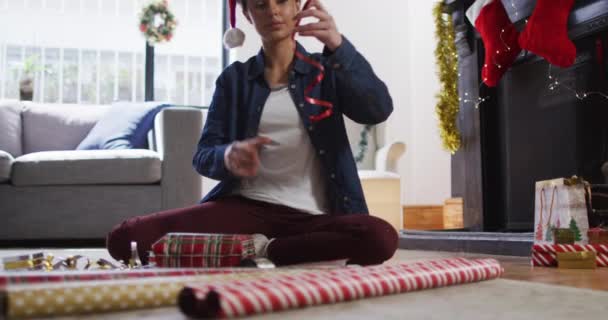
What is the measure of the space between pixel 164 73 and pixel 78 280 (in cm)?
Answer: 408

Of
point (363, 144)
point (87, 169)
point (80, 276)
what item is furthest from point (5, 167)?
point (80, 276)

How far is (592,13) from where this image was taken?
1784 millimetres

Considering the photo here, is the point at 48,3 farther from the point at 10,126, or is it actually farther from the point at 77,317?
the point at 77,317

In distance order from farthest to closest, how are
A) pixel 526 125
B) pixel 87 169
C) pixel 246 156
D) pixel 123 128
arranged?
pixel 123 128
pixel 87 169
pixel 526 125
pixel 246 156

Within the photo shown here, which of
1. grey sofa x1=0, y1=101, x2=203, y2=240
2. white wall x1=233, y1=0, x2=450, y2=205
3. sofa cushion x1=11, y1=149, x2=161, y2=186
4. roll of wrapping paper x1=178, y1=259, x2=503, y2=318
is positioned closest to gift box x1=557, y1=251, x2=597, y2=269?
roll of wrapping paper x1=178, y1=259, x2=503, y2=318

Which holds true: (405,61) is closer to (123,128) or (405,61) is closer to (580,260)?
(123,128)

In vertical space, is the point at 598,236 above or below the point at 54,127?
below

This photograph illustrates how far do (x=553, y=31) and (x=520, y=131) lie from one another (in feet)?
1.53

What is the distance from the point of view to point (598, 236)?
4.99 ft

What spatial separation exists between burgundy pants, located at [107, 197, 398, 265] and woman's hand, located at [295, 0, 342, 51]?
1.04ft

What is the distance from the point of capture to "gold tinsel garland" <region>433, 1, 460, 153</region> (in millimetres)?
2416

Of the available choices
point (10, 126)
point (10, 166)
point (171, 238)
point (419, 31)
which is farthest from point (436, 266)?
point (419, 31)

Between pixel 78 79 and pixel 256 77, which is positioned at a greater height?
pixel 78 79

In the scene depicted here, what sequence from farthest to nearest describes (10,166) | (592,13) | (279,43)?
(10,166)
(592,13)
(279,43)
